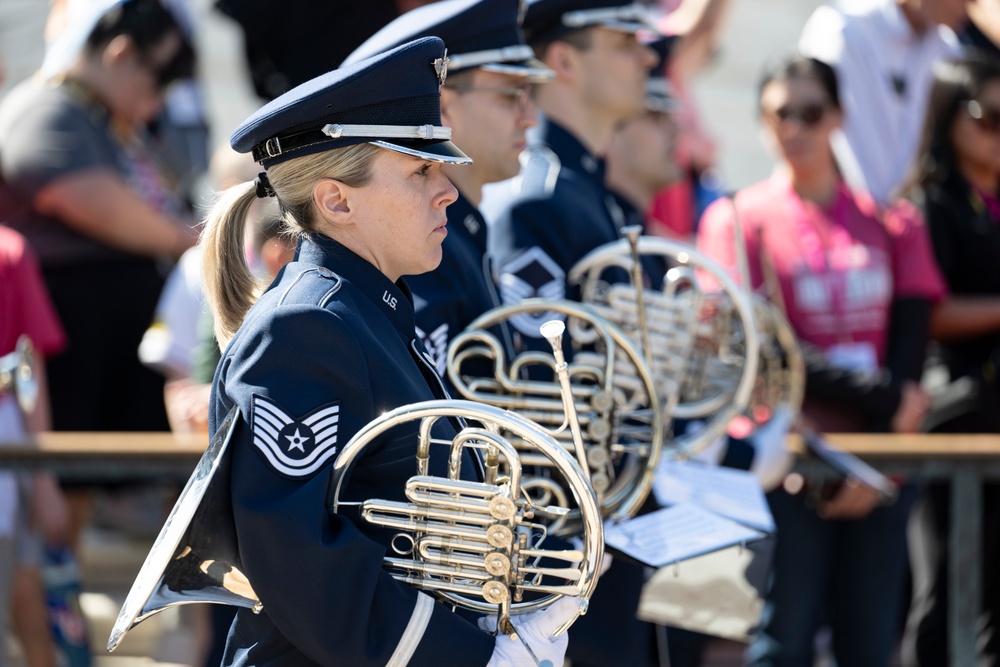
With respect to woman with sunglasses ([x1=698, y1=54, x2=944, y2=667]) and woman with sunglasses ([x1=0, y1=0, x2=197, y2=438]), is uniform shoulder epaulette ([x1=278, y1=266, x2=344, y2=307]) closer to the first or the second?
woman with sunglasses ([x1=698, y1=54, x2=944, y2=667])

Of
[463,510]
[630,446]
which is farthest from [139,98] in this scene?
[463,510]

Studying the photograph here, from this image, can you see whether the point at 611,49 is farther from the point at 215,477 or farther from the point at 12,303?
the point at 215,477

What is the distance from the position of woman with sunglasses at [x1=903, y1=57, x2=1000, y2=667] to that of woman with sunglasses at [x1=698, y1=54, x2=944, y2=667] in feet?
0.72

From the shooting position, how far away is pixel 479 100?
11.5 ft

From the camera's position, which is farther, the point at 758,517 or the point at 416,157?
the point at 758,517

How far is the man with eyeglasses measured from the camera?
11.2 ft

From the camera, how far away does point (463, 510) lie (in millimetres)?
2352

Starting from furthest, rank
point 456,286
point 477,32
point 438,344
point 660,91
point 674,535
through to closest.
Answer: point 660,91
point 477,32
point 456,286
point 438,344
point 674,535

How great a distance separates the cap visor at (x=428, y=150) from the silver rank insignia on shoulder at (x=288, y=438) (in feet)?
1.56

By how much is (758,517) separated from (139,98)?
2.97 m

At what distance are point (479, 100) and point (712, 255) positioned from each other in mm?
1758

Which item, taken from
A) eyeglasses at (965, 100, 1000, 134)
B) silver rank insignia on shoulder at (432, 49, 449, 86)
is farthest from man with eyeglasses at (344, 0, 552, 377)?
eyeglasses at (965, 100, 1000, 134)

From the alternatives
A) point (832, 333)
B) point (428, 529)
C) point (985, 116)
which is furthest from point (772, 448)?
point (428, 529)

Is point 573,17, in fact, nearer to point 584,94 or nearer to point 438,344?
point 584,94
